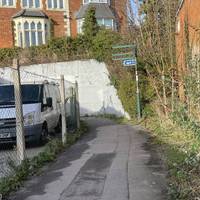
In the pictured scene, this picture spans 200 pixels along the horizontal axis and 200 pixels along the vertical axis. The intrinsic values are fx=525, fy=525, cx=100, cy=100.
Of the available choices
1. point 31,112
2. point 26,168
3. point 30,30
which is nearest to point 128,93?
point 31,112

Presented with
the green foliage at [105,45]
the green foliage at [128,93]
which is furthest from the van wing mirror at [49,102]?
the green foliage at [105,45]

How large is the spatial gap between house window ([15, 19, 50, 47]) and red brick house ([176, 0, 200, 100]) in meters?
26.8

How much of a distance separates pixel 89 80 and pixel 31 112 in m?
16.6

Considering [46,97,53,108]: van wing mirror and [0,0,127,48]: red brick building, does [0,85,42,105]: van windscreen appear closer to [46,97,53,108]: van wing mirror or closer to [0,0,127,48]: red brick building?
[46,97,53,108]: van wing mirror

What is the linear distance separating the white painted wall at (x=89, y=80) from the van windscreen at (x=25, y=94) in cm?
1413

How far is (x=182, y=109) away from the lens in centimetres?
1135

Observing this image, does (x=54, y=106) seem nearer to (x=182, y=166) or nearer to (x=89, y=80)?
(x=182, y=166)

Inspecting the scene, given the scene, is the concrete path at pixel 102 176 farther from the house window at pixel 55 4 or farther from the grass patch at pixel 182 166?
the house window at pixel 55 4

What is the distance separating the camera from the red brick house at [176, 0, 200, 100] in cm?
1520

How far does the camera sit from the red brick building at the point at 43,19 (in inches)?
1793

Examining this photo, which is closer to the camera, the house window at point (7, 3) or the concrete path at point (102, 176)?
the concrete path at point (102, 176)

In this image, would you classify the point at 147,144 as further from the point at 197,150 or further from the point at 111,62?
the point at 111,62

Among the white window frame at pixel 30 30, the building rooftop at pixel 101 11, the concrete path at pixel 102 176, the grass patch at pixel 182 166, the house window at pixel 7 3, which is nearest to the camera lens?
the grass patch at pixel 182 166

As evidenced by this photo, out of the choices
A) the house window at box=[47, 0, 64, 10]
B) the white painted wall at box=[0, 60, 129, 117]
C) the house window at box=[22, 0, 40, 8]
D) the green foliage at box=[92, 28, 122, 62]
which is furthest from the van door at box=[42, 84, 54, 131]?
the house window at box=[47, 0, 64, 10]
